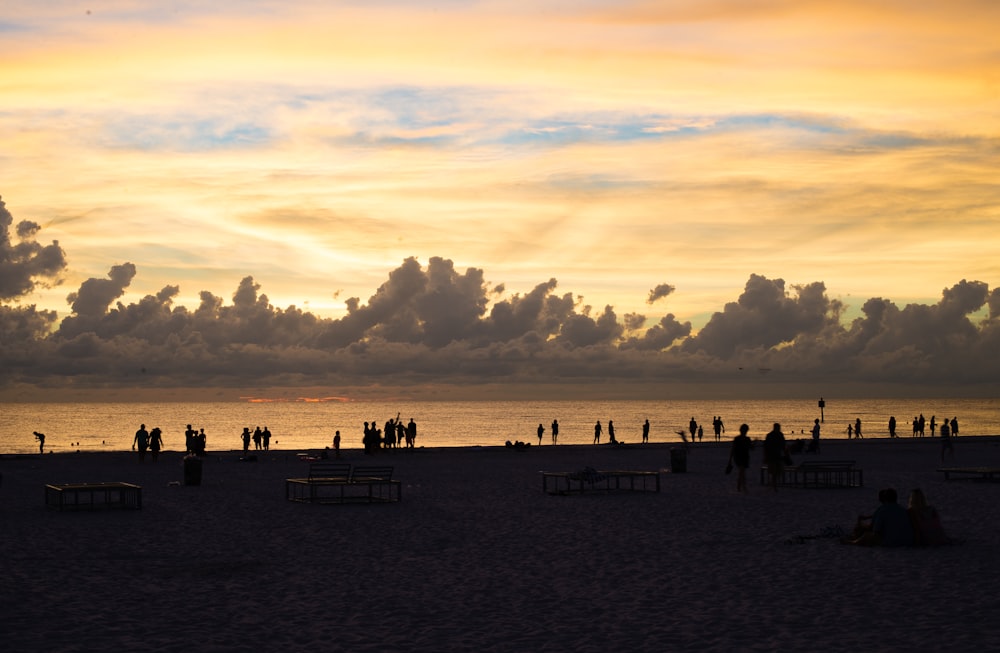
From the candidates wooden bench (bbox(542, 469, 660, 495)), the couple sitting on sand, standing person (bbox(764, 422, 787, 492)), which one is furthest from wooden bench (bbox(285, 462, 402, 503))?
the couple sitting on sand

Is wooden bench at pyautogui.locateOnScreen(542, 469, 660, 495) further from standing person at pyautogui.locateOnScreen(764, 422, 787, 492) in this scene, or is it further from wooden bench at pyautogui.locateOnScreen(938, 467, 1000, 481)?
wooden bench at pyautogui.locateOnScreen(938, 467, 1000, 481)

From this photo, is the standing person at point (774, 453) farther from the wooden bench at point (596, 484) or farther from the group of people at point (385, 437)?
the group of people at point (385, 437)

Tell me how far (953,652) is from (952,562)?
5946mm

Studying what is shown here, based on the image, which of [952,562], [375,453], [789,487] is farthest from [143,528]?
[375,453]

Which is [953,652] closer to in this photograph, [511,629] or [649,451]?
[511,629]

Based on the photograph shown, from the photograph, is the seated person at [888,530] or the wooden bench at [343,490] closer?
the seated person at [888,530]

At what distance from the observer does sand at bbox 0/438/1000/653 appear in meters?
11.1

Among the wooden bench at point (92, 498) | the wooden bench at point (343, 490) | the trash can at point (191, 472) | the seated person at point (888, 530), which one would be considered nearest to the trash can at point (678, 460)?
the wooden bench at point (343, 490)

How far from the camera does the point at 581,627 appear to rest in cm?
1159

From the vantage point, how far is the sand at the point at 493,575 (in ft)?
36.5

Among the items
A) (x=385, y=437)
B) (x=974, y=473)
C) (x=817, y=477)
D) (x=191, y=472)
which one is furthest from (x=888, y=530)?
(x=385, y=437)

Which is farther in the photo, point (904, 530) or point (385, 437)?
point (385, 437)

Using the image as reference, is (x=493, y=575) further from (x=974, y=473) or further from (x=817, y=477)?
(x=974, y=473)

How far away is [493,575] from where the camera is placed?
49.4 ft
